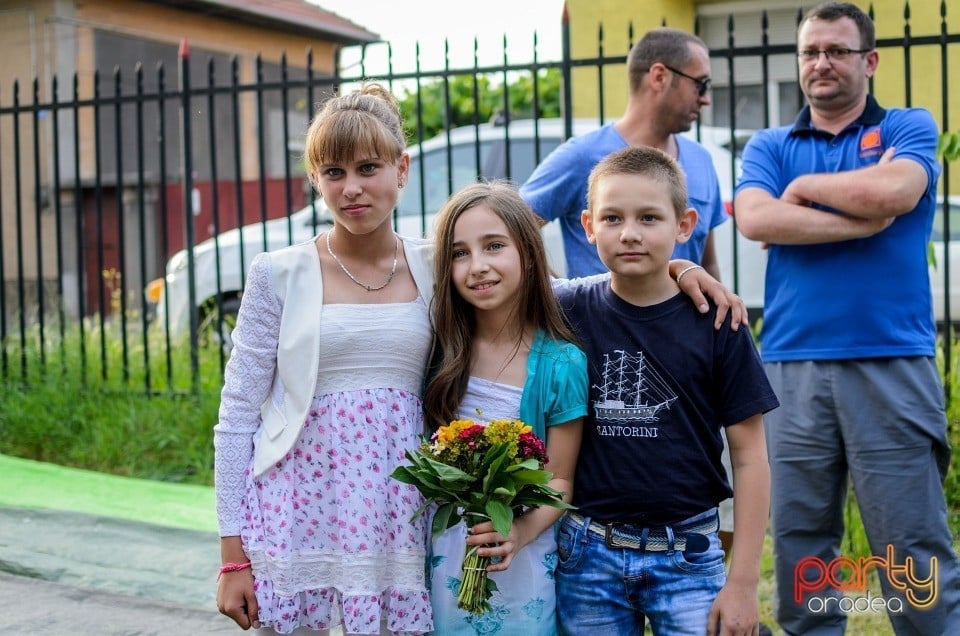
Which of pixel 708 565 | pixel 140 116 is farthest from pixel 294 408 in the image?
pixel 140 116

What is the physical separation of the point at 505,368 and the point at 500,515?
44 centimetres

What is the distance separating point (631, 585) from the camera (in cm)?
256

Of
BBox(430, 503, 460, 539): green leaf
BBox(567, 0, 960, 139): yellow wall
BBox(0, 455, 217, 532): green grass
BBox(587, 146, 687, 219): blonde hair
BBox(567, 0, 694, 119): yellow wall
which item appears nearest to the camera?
BBox(430, 503, 460, 539): green leaf

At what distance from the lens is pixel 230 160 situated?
22062 mm

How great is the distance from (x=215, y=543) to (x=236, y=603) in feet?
8.46

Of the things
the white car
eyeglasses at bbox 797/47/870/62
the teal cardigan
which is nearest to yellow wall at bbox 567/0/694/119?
the white car

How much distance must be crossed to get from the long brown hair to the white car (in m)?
4.45

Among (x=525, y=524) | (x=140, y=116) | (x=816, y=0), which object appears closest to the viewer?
(x=525, y=524)

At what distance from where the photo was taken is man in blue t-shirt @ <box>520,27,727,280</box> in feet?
12.4

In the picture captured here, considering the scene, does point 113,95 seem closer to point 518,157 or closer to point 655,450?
point 518,157

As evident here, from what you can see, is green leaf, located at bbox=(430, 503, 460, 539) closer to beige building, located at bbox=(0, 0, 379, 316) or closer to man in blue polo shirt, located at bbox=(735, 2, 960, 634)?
man in blue polo shirt, located at bbox=(735, 2, 960, 634)

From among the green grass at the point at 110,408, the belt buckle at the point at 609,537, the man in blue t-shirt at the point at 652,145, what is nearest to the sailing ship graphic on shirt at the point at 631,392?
the belt buckle at the point at 609,537

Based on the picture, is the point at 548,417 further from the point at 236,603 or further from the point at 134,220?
the point at 134,220

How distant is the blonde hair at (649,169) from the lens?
2.63 m
